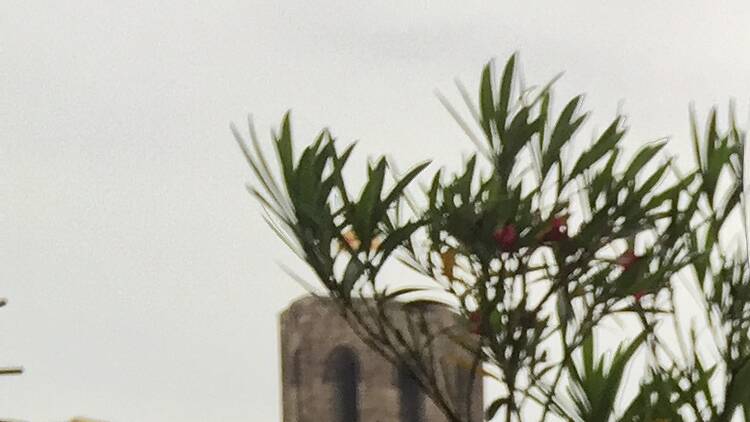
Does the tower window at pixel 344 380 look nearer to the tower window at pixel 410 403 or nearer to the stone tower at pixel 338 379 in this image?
the stone tower at pixel 338 379

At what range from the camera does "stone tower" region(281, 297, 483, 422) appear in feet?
68.3

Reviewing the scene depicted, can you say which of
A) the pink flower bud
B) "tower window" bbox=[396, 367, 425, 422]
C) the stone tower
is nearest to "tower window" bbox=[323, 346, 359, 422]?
the stone tower

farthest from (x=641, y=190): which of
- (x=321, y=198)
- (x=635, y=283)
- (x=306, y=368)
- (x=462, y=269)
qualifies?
(x=306, y=368)

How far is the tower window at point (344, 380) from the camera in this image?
2098 centimetres

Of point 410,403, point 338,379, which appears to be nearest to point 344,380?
point 338,379

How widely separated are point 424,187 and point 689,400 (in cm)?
144

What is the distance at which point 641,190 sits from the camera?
5898mm

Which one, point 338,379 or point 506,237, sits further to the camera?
point 338,379

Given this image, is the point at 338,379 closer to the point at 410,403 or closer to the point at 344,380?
the point at 344,380

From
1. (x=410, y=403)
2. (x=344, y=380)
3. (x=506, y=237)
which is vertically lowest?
(x=506, y=237)

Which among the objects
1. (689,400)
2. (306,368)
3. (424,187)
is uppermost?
(306,368)

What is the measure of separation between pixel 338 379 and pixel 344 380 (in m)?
0.13

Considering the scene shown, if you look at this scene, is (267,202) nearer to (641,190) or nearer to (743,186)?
(641,190)

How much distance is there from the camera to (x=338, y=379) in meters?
21.2
